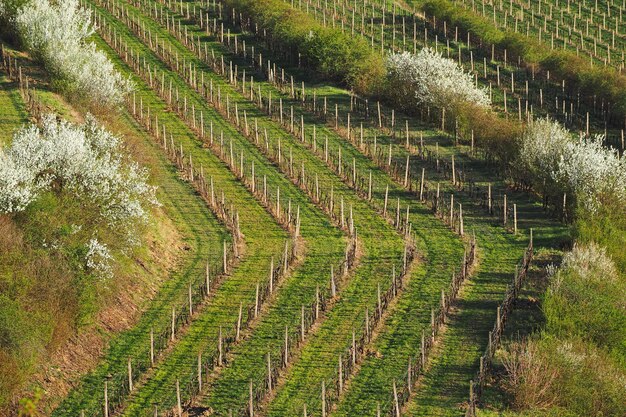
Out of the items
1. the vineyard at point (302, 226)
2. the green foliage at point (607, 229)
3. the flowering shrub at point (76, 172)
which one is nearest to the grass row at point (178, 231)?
the vineyard at point (302, 226)

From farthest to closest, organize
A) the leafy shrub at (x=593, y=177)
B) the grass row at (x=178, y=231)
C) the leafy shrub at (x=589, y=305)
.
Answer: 1. the leafy shrub at (x=593, y=177)
2. the leafy shrub at (x=589, y=305)
3. the grass row at (x=178, y=231)

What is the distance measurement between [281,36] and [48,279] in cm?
5121

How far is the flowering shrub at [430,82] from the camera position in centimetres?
7744

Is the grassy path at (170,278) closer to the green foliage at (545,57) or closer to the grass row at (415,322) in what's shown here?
the grass row at (415,322)

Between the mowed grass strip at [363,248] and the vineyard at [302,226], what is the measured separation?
0.14 m

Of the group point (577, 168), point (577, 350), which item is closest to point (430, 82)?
point (577, 168)

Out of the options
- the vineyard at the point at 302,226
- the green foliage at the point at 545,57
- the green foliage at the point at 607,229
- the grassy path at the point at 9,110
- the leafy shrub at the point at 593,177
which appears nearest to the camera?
the vineyard at the point at 302,226

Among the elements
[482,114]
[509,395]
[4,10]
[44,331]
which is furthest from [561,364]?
[4,10]

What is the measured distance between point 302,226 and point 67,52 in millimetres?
23654

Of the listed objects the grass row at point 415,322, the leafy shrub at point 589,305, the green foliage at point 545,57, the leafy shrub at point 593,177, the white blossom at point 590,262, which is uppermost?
the green foliage at point 545,57

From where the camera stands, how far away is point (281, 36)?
91.7m

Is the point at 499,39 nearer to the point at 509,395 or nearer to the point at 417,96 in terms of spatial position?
the point at 417,96

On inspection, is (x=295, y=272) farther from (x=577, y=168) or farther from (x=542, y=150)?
(x=542, y=150)

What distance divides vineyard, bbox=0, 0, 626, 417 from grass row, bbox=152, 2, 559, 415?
0.45 feet
